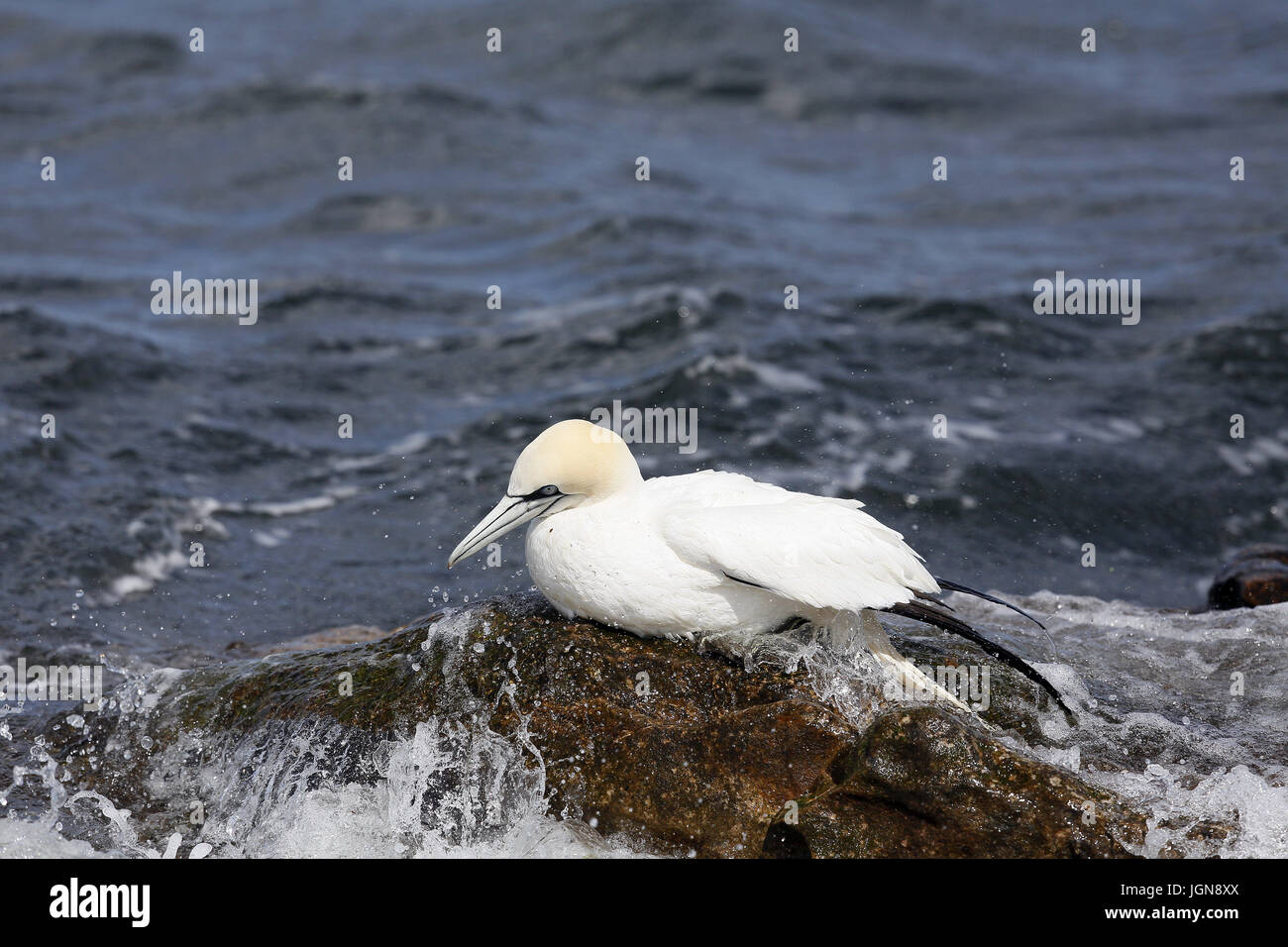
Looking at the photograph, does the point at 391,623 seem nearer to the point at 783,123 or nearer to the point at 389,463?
the point at 389,463

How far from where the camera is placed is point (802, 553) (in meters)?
5.91

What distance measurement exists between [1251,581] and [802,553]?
410 cm

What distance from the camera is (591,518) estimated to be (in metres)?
6.06

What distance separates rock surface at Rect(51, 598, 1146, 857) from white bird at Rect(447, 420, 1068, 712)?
0.25 meters

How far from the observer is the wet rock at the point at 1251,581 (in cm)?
852

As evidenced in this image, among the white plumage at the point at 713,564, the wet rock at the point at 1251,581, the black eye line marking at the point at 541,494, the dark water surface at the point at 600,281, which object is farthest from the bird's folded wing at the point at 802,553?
the dark water surface at the point at 600,281

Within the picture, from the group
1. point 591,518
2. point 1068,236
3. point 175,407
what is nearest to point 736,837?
point 591,518

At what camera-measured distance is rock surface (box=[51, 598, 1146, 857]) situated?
536cm

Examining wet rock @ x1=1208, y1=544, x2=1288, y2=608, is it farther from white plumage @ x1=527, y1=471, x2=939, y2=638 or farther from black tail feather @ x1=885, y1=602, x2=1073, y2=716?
white plumage @ x1=527, y1=471, x2=939, y2=638

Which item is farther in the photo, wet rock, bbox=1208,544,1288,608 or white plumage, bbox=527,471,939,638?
wet rock, bbox=1208,544,1288,608

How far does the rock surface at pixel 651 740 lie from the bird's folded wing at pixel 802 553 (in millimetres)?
521

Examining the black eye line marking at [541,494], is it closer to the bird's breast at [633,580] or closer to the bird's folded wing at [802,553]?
the bird's breast at [633,580]

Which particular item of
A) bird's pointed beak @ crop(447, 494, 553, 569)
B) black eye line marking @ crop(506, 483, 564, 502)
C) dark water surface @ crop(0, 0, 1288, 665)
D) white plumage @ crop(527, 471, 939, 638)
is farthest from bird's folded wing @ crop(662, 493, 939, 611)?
dark water surface @ crop(0, 0, 1288, 665)

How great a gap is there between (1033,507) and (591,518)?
6.03 metres
